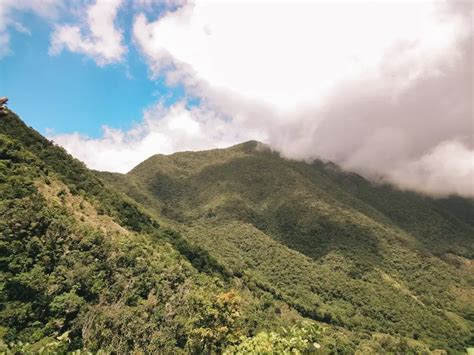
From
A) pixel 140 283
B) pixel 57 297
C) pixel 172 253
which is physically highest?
pixel 172 253

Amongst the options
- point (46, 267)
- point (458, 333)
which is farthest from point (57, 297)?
point (458, 333)

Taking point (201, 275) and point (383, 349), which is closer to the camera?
point (201, 275)

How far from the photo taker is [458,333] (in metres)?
198

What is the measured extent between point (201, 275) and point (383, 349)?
8721 centimetres

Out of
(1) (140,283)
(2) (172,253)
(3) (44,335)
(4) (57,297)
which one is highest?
(2) (172,253)

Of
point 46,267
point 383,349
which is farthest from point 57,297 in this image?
point 383,349

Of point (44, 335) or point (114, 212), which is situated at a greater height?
point (114, 212)

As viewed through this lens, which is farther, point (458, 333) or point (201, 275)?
point (458, 333)

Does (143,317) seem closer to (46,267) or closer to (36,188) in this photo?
(46,267)

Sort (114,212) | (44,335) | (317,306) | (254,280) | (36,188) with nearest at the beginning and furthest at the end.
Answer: (44,335), (36,188), (114,212), (254,280), (317,306)

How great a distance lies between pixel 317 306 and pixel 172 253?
10296 cm

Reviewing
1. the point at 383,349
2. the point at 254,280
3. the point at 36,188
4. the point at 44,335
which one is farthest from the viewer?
the point at 254,280

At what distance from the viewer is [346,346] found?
13762 centimetres

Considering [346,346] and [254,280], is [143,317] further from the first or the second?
[254,280]
